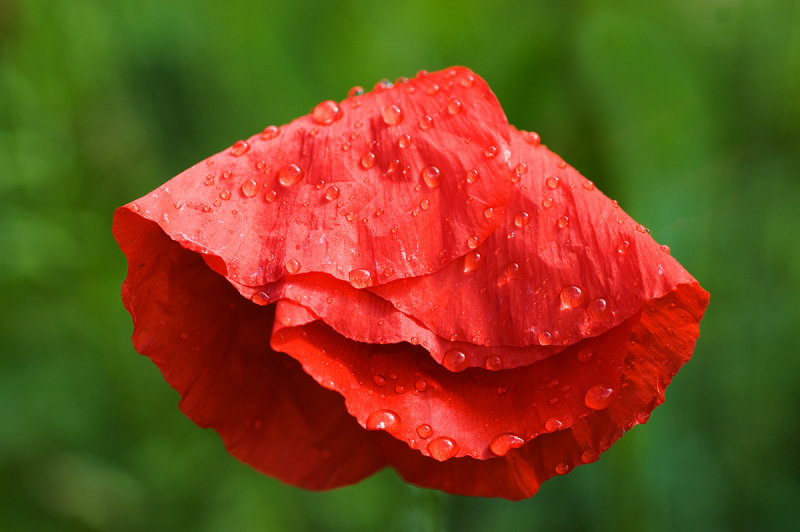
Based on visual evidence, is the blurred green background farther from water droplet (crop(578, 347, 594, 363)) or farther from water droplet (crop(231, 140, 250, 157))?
water droplet (crop(231, 140, 250, 157))

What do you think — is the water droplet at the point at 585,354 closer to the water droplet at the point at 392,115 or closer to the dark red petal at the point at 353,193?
the dark red petal at the point at 353,193

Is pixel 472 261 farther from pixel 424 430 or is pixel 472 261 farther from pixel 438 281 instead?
pixel 424 430

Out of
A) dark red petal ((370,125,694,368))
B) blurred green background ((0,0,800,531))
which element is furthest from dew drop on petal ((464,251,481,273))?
blurred green background ((0,0,800,531))

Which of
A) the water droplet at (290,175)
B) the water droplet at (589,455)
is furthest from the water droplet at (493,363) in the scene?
the water droplet at (290,175)

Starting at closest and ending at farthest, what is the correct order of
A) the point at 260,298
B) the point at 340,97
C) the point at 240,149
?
1. the point at 260,298
2. the point at 240,149
3. the point at 340,97

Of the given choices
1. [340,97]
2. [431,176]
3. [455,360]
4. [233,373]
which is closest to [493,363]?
[455,360]

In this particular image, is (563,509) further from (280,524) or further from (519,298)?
(519,298)
